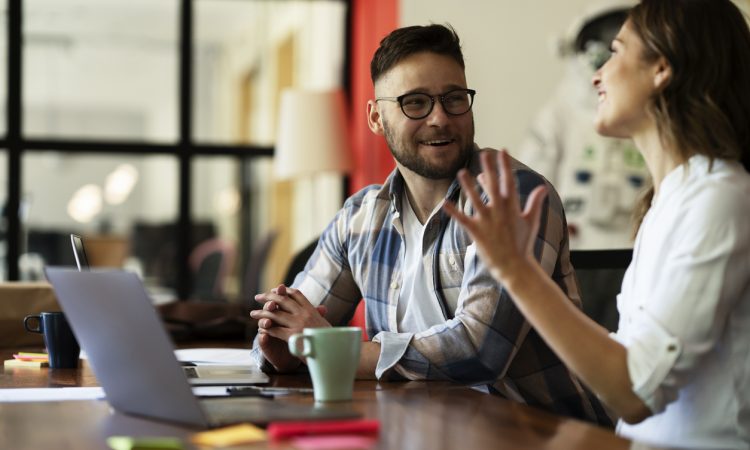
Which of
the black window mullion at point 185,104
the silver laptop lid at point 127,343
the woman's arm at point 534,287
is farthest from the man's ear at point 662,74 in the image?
the black window mullion at point 185,104

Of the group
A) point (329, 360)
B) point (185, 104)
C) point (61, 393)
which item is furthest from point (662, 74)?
point (185, 104)

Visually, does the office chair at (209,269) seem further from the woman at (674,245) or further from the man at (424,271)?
the woman at (674,245)

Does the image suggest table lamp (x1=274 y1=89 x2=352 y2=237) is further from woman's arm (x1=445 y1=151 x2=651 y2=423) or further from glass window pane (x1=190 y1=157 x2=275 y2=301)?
woman's arm (x1=445 y1=151 x2=651 y2=423)

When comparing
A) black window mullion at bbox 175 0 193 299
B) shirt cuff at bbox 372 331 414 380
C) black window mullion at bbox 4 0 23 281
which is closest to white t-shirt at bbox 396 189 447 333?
shirt cuff at bbox 372 331 414 380

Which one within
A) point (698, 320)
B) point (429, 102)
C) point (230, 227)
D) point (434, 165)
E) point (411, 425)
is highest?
point (429, 102)

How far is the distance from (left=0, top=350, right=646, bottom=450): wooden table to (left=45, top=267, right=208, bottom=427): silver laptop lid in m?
0.02

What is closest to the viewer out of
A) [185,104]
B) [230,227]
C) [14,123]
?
[14,123]

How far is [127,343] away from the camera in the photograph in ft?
4.10

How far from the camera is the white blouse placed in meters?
1.32

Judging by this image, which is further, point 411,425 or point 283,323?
point 283,323

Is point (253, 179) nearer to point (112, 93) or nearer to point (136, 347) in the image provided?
point (112, 93)

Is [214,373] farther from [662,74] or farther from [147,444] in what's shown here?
[662,74]

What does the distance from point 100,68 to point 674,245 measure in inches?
213

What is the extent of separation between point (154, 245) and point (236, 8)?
1.45 m
